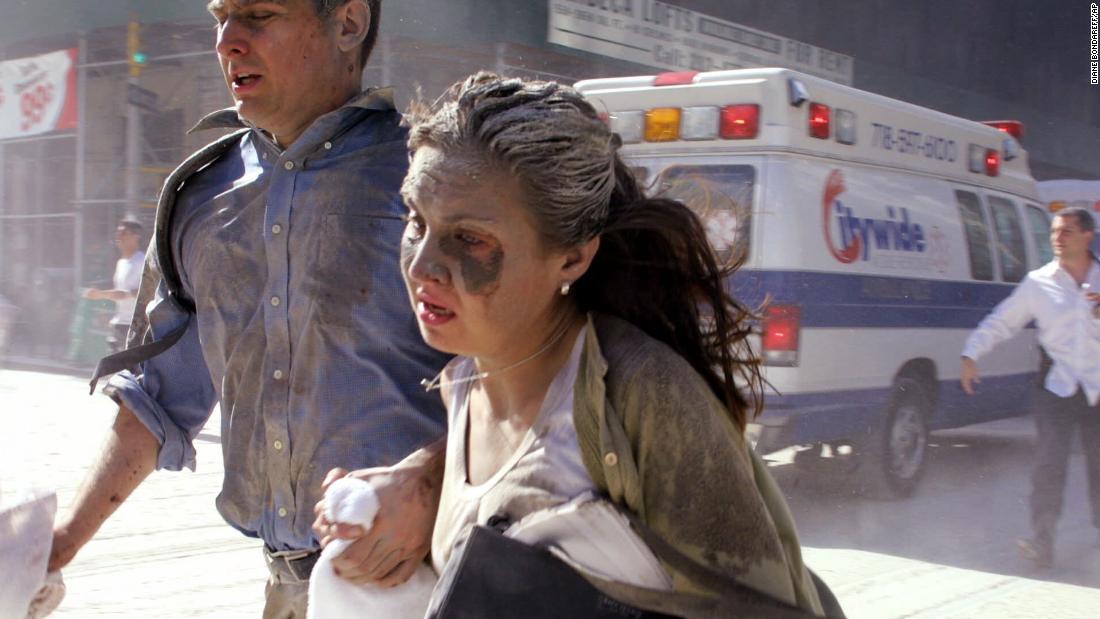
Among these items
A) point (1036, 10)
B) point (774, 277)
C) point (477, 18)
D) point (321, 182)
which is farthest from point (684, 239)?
point (1036, 10)

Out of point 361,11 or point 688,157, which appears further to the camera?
point 688,157

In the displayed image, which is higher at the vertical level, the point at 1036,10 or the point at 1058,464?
the point at 1036,10

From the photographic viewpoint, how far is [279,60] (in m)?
2.28

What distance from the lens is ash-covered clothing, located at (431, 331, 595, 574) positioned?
150cm

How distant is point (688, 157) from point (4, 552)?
5.43 meters

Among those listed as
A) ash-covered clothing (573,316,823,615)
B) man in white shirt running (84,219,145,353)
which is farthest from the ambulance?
man in white shirt running (84,219,145,353)

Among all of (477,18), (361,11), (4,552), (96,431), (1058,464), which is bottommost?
(96,431)

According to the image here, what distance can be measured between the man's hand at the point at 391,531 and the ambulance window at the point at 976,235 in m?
7.10

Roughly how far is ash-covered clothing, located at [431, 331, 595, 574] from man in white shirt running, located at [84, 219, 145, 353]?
959 cm

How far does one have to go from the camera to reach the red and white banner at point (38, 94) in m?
16.2

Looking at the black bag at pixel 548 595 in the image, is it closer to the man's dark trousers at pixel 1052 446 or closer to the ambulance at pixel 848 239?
the ambulance at pixel 848 239

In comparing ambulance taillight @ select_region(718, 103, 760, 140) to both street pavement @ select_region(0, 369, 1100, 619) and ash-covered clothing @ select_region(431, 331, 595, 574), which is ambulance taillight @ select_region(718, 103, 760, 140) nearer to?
street pavement @ select_region(0, 369, 1100, 619)

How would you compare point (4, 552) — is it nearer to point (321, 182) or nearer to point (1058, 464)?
point (321, 182)

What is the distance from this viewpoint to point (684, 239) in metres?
1.70
